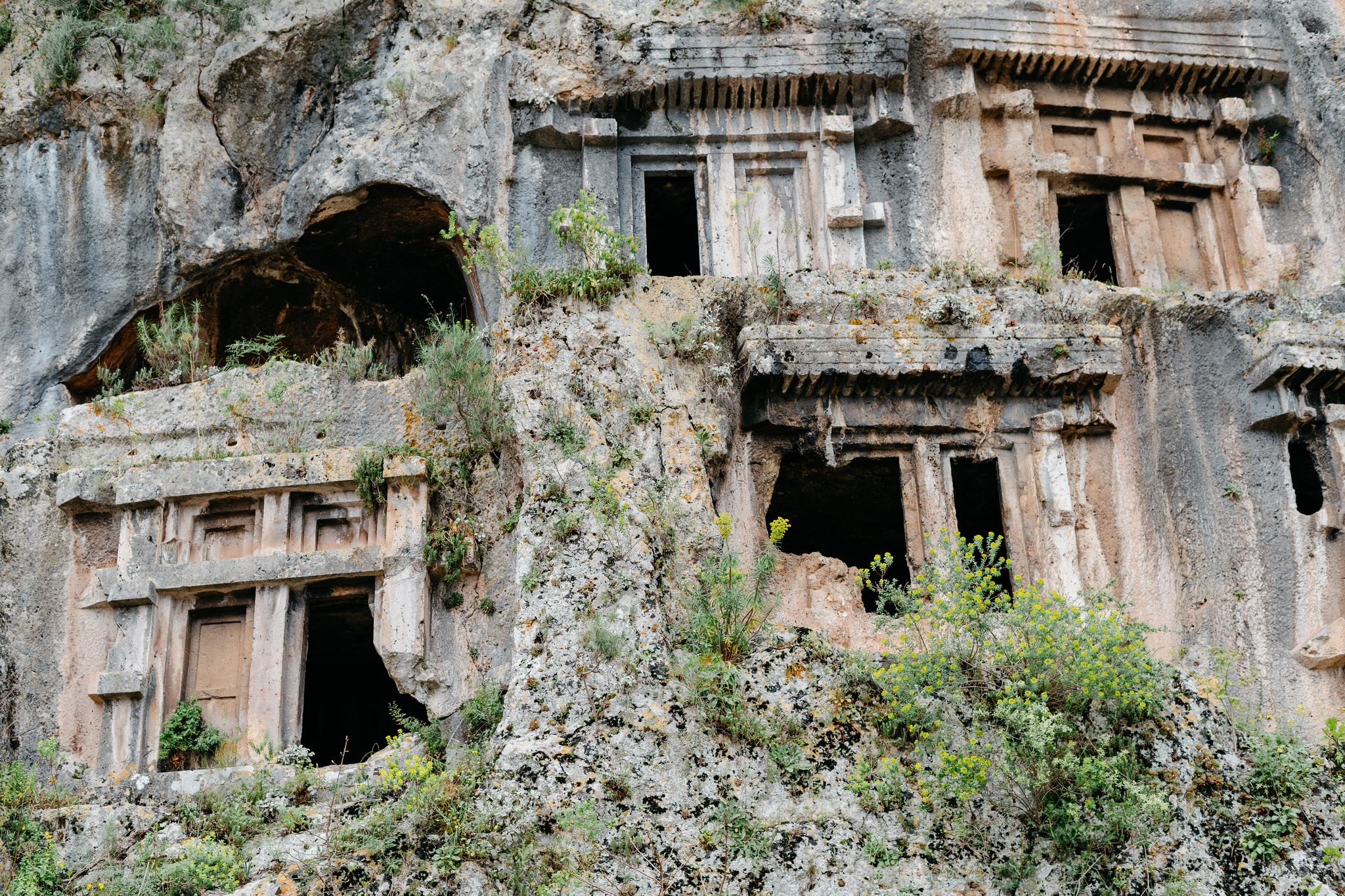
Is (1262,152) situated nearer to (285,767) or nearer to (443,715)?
(443,715)

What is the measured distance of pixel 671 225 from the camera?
53.7 feet

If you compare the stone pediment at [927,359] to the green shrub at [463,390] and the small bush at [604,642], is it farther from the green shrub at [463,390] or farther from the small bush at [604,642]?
the small bush at [604,642]

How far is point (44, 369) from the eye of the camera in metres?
14.7

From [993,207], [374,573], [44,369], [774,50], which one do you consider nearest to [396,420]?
[374,573]

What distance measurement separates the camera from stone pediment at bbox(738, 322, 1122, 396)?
1225 centimetres

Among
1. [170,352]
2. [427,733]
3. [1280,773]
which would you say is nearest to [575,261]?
[170,352]

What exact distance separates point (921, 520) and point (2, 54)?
11068 millimetres

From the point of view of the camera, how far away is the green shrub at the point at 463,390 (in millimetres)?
12844

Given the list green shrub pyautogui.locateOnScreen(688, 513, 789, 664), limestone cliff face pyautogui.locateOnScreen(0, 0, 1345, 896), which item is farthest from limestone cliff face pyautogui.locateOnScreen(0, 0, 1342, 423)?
green shrub pyautogui.locateOnScreen(688, 513, 789, 664)

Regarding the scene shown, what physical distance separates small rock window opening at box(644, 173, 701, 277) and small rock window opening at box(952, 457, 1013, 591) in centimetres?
314

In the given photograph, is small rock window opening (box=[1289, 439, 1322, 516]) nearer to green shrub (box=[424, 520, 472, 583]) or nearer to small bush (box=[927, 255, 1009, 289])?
small bush (box=[927, 255, 1009, 289])

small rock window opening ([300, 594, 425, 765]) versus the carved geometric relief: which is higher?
the carved geometric relief

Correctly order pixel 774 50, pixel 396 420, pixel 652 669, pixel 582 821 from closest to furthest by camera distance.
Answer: pixel 582 821, pixel 652 669, pixel 396 420, pixel 774 50

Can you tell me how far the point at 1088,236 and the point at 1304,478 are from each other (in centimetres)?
484
